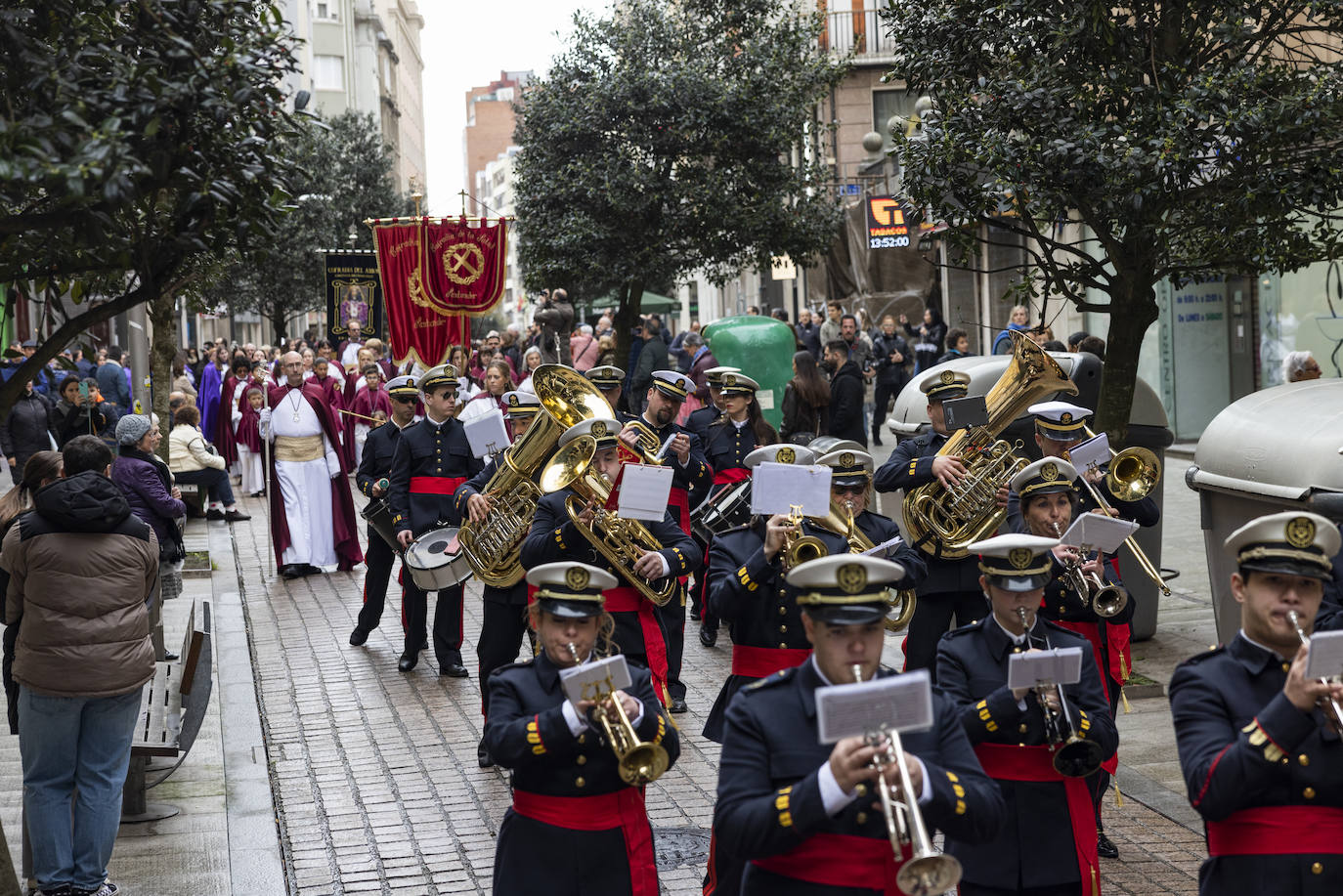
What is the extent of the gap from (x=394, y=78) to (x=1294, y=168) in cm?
10501

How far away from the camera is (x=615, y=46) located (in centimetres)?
2380

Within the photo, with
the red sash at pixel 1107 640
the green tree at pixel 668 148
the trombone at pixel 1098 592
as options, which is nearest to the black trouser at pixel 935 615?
the red sash at pixel 1107 640

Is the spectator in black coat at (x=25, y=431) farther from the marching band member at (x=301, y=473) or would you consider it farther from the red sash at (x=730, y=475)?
the red sash at (x=730, y=475)

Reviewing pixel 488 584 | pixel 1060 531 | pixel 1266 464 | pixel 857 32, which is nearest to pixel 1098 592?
pixel 1060 531

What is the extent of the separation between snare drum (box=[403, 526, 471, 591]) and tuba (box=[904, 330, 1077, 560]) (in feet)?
10.6

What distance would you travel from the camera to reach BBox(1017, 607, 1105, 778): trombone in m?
4.73

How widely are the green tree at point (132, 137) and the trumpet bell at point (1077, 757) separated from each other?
10.6ft

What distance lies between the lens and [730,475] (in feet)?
34.6

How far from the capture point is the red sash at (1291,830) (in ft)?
12.7

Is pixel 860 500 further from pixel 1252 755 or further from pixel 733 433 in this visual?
pixel 733 433

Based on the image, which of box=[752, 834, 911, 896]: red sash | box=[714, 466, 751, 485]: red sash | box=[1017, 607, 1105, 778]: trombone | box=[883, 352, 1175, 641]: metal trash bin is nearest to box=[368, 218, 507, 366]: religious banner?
box=[714, 466, 751, 485]: red sash

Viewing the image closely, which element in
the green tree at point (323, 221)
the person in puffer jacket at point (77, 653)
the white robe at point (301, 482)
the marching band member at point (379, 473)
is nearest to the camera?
the person in puffer jacket at point (77, 653)

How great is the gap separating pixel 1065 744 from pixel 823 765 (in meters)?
1.42

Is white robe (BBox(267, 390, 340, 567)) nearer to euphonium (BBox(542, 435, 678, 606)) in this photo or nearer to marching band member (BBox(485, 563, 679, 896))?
euphonium (BBox(542, 435, 678, 606))
